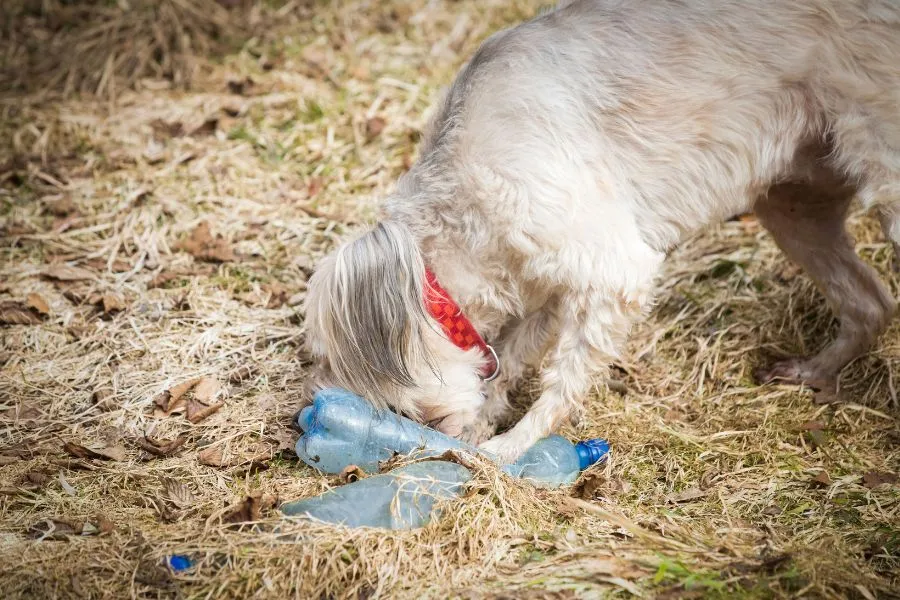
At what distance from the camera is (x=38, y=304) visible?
443 cm

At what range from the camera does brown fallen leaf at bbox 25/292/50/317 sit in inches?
174

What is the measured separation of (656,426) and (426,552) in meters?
1.40

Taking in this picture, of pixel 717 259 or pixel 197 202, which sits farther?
pixel 197 202

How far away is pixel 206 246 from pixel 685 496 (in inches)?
117

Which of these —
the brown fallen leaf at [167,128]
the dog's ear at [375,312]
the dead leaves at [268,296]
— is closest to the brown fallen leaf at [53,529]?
the dog's ear at [375,312]

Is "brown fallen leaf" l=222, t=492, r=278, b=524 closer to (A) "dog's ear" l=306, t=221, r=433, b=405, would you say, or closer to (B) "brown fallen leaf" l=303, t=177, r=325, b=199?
(A) "dog's ear" l=306, t=221, r=433, b=405

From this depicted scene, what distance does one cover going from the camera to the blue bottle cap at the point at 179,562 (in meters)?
2.77

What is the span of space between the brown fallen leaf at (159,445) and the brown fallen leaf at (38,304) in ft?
3.97

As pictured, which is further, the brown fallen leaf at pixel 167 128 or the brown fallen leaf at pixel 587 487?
the brown fallen leaf at pixel 167 128

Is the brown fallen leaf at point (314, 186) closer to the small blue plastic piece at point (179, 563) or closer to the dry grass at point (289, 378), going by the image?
the dry grass at point (289, 378)

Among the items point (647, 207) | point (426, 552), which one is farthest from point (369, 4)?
point (426, 552)

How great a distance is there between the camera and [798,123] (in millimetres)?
3422

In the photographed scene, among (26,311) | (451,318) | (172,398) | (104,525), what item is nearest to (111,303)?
(26,311)

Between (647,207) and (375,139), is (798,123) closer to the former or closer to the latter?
(647,207)
